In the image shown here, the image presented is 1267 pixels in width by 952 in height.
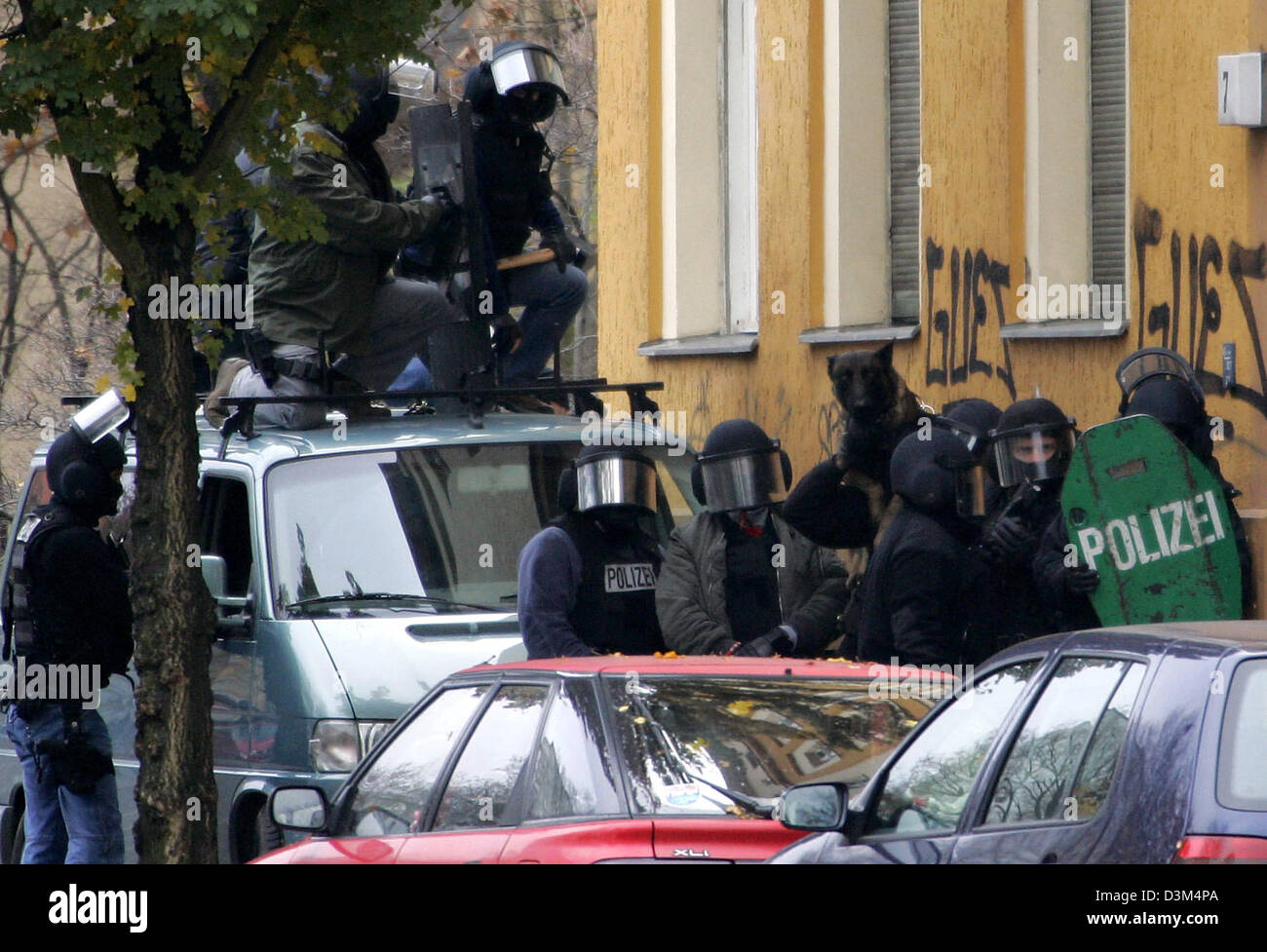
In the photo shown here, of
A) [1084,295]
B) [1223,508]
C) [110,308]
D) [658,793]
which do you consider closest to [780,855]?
[658,793]

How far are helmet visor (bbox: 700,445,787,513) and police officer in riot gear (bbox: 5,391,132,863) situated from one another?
7.87 feet

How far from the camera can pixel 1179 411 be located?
8.06m

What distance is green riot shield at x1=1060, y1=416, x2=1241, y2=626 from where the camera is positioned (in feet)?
25.4

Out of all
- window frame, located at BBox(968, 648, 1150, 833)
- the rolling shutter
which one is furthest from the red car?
the rolling shutter

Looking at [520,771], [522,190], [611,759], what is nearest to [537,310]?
[522,190]

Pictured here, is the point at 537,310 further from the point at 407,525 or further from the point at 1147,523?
the point at 1147,523

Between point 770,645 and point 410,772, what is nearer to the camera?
point 410,772

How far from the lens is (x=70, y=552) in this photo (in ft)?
28.2

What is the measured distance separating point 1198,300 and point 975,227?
2.20 meters

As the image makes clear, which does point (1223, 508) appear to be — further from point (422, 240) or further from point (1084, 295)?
point (422, 240)

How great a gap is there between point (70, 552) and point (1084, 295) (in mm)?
5499

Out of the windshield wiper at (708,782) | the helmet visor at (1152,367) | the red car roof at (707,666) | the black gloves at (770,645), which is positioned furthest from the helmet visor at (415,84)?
the windshield wiper at (708,782)

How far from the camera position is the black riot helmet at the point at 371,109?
10.8 metres

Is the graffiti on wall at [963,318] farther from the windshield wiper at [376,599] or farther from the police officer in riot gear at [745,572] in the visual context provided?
the windshield wiper at [376,599]
